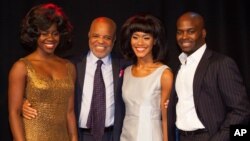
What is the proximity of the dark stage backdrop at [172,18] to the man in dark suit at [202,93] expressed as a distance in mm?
977

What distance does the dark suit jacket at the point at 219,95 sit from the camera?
255cm

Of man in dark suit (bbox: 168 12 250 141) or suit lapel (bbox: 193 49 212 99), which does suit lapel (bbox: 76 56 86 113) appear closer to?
man in dark suit (bbox: 168 12 250 141)

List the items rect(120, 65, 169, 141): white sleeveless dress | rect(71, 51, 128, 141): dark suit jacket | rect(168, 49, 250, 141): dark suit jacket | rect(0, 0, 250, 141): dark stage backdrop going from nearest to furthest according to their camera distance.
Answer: rect(168, 49, 250, 141): dark suit jacket < rect(120, 65, 169, 141): white sleeveless dress < rect(71, 51, 128, 141): dark suit jacket < rect(0, 0, 250, 141): dark stage backdrop

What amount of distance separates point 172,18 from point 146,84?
106 centimetres

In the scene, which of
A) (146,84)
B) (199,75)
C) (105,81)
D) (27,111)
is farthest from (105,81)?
(199,75)

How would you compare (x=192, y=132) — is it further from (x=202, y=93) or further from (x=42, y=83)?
(x=42, y=83)

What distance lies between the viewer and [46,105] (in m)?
2.76

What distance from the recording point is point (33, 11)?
2.79m

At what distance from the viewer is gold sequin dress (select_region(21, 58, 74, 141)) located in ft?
8.89

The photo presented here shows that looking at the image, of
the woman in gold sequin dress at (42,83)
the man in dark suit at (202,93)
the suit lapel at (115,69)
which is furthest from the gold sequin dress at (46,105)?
the man in dark suit at (202,93)

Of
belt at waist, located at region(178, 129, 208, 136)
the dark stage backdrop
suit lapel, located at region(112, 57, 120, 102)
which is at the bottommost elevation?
belt at waist, located at region(178, 129, 208, 136)

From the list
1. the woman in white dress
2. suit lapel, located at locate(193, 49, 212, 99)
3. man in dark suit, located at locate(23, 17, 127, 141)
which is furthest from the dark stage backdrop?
suit lapel, located at locate(193, 49, 212, 99)

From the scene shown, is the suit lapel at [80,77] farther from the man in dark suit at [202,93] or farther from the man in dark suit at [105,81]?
the man in dark suit at [202,93]

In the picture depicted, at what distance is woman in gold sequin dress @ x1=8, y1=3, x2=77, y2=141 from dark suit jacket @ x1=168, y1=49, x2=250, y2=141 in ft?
2.86
